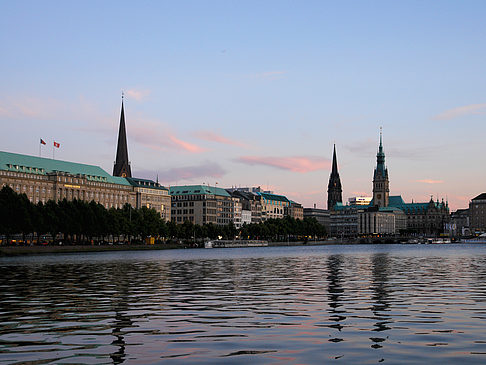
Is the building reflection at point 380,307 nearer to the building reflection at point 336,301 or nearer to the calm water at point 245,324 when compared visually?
the calm water at point 245,324

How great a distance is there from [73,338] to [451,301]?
16.7 m

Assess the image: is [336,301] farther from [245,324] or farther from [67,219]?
[67,219]

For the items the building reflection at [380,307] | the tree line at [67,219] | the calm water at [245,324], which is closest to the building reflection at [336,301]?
the calm water at [245,324]

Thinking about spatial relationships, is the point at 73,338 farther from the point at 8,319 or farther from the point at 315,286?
the point at 315,286

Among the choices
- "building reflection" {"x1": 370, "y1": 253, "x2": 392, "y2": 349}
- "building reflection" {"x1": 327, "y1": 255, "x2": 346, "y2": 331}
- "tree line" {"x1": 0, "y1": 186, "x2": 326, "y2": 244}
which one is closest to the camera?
"building reflection" {"x1": 370, "y1": 253, "x2": 392, "y2": 349}

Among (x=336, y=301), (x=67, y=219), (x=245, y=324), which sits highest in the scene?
(x=67, y=219)

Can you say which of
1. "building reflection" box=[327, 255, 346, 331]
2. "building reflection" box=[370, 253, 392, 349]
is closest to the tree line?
"building reflection" box=[327, 255, 346, 331]

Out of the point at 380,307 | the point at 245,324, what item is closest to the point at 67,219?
the point at 380,307

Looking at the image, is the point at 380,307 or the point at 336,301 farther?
the point at 336,301

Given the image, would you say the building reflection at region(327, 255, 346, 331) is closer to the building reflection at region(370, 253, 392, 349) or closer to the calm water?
the calm water

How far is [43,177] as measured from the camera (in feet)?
649

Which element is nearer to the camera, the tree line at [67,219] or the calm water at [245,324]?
the calm water at [245,324]

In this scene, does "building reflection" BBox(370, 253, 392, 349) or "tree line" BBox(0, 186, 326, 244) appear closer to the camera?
"building reflection" BBox(370, 253, 392, 349)

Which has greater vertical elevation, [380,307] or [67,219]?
[67,219]
